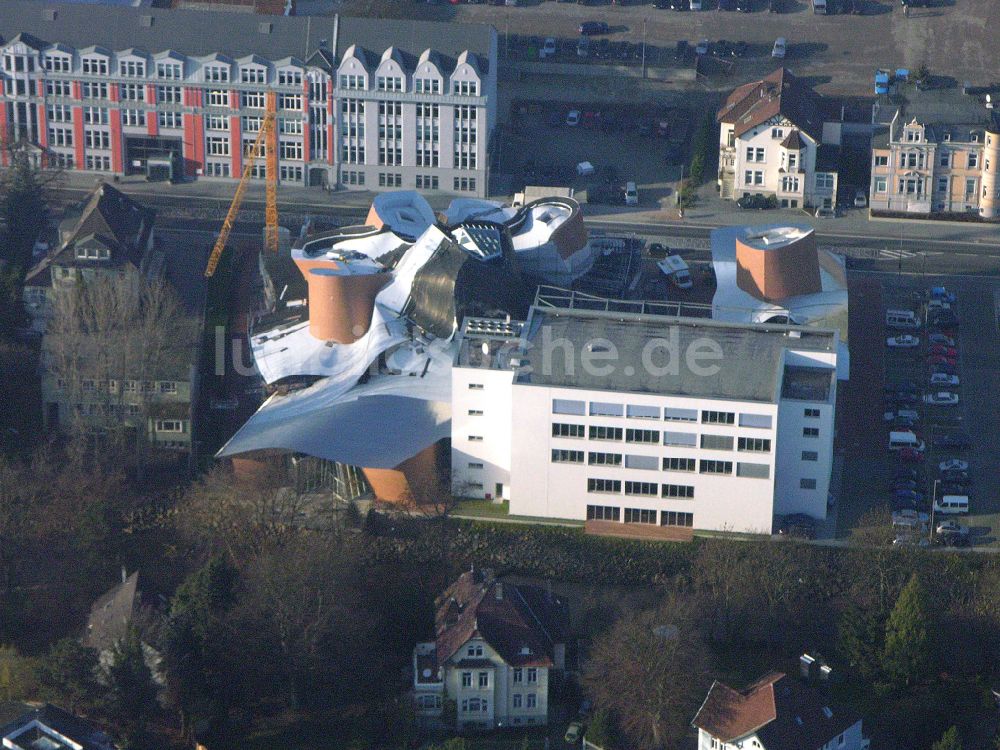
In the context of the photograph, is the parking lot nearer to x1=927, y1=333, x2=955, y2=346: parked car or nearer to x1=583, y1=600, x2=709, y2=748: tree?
x1=927, y1=333, x2=955, y2=346: parked car

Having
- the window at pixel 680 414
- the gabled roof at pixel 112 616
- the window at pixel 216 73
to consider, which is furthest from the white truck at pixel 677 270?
the gabled roof at pixel 112 616

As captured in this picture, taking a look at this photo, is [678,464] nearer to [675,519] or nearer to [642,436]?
[642,436]

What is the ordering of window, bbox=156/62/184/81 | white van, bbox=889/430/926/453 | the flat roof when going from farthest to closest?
window, bbox=156/62/184/81 → white van, bbox=889/430/926/453 → the flat roof

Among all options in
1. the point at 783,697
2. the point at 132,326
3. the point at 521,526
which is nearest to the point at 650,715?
the point at 783,697

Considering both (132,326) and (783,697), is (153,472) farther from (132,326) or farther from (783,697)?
(783,697)

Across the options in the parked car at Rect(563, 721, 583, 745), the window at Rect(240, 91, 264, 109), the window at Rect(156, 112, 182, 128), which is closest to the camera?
the parked car at Rect(563, 721, 583, 745)

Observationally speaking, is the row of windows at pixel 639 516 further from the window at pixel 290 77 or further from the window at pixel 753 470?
the window at pixel 290 77

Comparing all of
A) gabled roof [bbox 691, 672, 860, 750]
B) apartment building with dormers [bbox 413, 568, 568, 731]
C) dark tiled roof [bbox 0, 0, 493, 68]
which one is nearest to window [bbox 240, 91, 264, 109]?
dark tiled roof [bbox 0, 0, 493, 68]
